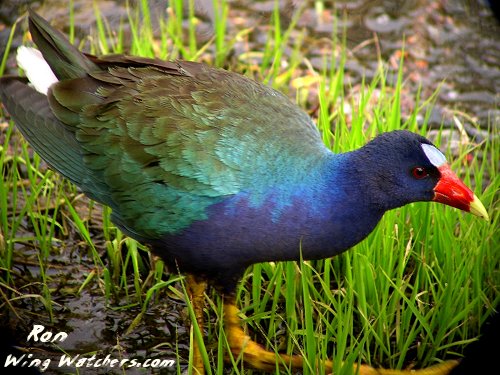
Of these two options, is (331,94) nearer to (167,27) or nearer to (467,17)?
(167,27)

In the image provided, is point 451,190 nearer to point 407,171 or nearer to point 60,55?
point 407,171

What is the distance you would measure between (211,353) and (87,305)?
68 centimetres

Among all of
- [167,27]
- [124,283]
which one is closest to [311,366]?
[124,283]

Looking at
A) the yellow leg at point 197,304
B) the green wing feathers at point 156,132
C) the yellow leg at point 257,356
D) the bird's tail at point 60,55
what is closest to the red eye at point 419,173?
the green wing feathers at point 156,132

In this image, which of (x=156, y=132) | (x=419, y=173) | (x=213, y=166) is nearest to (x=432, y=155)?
(x=419, y=173)

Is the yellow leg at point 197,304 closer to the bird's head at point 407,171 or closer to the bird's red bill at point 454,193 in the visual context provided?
the bird's head at point 407,171

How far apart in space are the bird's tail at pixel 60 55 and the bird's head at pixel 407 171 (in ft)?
4.10

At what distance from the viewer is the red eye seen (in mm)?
2938

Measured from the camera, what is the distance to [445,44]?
17.7ft

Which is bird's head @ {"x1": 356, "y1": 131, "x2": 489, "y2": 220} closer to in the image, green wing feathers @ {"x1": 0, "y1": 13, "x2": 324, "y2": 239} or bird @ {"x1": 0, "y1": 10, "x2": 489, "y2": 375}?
bird @ {"x1": 0, "y1": 10, "x2": 489, "y2": 375}

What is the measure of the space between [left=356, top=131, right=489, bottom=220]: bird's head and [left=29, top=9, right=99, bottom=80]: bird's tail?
1249mm

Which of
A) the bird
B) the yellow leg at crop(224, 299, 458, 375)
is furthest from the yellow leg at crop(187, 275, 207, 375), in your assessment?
the yellow leg at crop(224, 299, 458, 375)

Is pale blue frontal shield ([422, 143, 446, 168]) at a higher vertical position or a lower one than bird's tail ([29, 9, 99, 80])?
lower

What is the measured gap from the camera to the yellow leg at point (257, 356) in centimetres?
322
